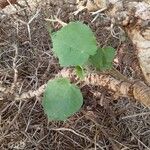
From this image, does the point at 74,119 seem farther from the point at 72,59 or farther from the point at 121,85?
the point at 72,59

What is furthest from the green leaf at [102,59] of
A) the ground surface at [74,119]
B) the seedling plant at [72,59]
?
the ground surface at [74,119]

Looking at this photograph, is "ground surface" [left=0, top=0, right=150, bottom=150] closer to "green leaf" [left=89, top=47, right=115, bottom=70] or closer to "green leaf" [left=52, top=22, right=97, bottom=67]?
"green leaf" [left=89, top=47, right=115, bottom=70]

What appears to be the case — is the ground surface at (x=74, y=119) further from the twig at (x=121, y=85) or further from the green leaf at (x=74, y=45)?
the green leaf at (x=74, y=45)

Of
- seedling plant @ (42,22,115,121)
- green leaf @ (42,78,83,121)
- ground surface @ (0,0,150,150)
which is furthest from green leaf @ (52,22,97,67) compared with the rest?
ground surface @ (0,0,150,150)

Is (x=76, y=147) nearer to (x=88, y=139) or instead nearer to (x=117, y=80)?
(x=88, y=139)

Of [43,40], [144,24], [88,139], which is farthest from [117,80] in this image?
[43,40]

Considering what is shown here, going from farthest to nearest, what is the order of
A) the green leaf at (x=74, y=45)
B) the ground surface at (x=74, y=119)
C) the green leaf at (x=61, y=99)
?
the ground surface at (x=74, y=119)
the green leaf at (x=61, y=99)
the green leaf at (x=74, y=45)

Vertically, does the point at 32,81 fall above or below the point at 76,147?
above

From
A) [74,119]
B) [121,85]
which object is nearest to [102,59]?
[121,85]
